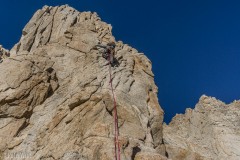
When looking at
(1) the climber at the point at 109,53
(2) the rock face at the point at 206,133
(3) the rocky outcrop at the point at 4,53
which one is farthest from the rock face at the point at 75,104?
(3) the rocky outcrop at the point at 4,53

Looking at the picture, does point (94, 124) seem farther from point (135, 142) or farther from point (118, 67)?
point (118, 67)

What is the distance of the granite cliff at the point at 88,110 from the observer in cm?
1964

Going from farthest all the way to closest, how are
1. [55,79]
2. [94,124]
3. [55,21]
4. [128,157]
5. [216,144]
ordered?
[55,21]
[216,144]
[55,79]
[94,124]
[128,157]

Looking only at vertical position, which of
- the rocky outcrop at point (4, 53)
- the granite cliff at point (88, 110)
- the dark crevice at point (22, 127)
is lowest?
the dark crevice at point (22, 127)

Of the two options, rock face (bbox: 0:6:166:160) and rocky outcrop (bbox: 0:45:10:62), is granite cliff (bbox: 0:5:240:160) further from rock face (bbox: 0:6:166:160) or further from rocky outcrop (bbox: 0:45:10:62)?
rocky outcrop (bbox: 0:45:10:62)

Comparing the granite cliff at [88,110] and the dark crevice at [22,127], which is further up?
the granite cliff at [88,110]

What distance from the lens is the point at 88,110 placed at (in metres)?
21.3

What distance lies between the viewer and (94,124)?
20.1 meters

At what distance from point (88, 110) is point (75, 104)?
1006 millimetres

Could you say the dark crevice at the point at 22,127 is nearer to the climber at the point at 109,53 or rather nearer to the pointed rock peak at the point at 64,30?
the climber at the point at 109,53

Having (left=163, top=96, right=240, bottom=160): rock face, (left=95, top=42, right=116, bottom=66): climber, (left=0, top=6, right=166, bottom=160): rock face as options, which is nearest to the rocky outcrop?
(left=0, top=6, right=166, bottom=160): rock face

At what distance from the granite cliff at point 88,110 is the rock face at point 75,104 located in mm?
60

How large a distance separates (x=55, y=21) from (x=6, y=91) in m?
15.0

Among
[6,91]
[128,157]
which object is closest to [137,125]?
[128,157]
